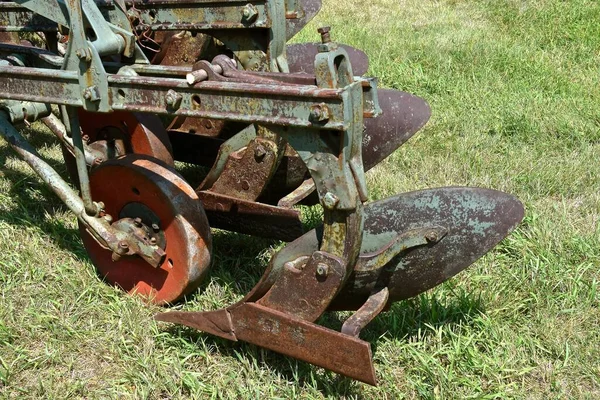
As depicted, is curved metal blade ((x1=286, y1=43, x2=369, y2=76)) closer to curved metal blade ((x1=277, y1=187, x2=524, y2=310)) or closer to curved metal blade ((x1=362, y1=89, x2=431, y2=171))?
curved metal blade ((x1=362, y1=89, x2=431, y2=171))

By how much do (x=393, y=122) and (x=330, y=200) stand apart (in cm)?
137

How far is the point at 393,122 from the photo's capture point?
3.60 meters

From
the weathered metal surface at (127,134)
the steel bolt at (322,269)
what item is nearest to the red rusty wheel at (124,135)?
the weathered metal surface at (127,134)

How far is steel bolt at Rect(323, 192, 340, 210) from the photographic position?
234 cm

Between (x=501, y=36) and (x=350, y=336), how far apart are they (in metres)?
5.12

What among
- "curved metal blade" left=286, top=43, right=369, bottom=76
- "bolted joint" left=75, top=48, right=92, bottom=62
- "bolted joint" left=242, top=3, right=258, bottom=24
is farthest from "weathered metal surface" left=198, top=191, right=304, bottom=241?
"curved metal blade" left=286, top=43, right=369, bottom=76

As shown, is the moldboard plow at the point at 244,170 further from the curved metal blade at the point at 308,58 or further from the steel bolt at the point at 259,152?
the curved metal blade at the point at 308,58

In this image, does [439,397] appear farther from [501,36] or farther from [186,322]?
[501,36]

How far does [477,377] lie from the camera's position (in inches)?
108

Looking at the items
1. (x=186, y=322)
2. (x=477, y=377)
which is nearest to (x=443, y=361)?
(x=477, y=377)

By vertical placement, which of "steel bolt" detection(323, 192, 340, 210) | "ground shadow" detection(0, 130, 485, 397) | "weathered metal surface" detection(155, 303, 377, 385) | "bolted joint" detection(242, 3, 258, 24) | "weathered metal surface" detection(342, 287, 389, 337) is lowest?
"ground shadow" detection(0, 130, 485, 397)

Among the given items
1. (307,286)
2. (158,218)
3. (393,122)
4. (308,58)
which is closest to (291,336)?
(307,286)

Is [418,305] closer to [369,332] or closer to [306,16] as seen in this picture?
→ [369,332]

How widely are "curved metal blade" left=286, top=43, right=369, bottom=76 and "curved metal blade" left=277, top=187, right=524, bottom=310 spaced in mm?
1572
